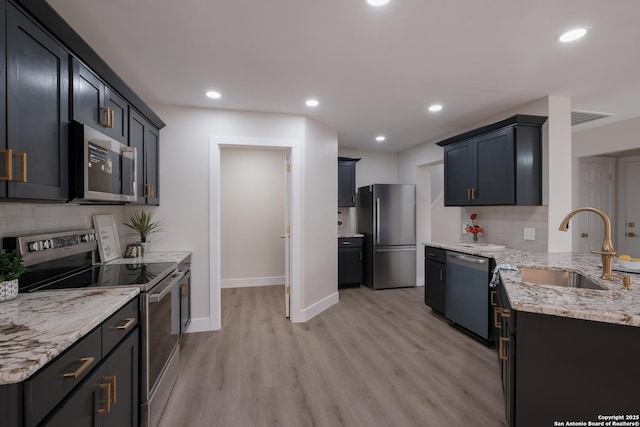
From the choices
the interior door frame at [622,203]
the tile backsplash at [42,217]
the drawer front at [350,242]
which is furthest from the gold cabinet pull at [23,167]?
the interior door frame at [622,203]

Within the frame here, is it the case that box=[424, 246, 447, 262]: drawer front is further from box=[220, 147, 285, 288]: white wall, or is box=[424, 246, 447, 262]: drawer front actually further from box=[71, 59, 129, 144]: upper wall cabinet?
box=[71, 59, 129, 144]: upper wall cabinet

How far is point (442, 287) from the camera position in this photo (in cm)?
356

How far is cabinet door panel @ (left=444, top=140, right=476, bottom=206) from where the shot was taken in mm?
3470

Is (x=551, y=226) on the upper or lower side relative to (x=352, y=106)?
lower

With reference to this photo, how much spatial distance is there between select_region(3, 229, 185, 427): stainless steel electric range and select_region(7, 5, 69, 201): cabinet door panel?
1.60 ft

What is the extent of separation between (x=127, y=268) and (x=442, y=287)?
10.3 feet

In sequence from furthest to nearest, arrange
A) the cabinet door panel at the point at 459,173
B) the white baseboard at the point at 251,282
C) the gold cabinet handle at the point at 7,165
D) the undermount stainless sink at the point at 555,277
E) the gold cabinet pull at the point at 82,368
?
the white baseboard at the point at 251,282
the cabinet door panel at the point at 459,173
the undermount stainless sink at the point at 555,277
the gold cabinet handle at the point at 7,165
the gold cabinet pull at the point at 82,368

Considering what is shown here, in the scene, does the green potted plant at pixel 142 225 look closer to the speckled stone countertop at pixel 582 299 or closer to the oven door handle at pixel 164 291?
the oven door handle at pixel 164 291

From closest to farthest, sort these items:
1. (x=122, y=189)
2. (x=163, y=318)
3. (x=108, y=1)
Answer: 1. (x=108, y=1)
2. (x=163, y=318)
3. (x=122, y=189)

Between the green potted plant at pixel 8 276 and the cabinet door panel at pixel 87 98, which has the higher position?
the cabinet door panel at pixel 87 98

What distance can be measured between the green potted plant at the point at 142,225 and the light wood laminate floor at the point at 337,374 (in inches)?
44.7

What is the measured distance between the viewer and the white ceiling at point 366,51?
5.73 ft

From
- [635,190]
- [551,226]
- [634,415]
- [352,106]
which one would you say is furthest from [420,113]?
[635,190]

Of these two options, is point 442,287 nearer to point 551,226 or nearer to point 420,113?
point 551,226
